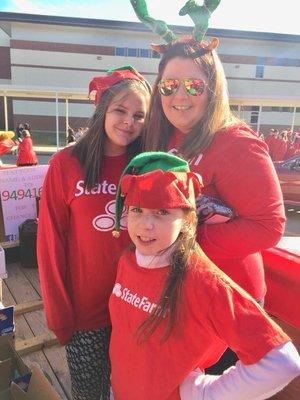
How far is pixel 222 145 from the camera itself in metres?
1.41

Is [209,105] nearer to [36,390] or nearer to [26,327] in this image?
[36,390]

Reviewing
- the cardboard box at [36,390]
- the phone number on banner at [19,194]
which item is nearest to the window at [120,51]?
the phone number on banner at [19,194]

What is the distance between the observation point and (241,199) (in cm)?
137

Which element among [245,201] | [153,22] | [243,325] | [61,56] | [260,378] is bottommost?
[260,378]

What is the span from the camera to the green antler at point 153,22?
1.66 m

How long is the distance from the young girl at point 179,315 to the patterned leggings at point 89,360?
1.45 ft

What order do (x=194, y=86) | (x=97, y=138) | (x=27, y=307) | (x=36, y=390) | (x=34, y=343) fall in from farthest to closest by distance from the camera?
1. (x=27, y=307)
2. (x=34, y=343)
3. (x=97, y=138)
4. (x=36, y=390)
5. (x=194, y=86)

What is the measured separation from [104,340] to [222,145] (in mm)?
1091

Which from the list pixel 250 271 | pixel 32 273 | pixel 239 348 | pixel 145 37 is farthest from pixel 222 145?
pixel 145 37

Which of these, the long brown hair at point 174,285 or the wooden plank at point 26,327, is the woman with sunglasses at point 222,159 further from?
the wooden plank at point 26,327

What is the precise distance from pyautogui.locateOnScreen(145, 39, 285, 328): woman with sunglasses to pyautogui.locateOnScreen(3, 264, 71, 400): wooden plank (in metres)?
1.81

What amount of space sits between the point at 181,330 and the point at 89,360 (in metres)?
0.79

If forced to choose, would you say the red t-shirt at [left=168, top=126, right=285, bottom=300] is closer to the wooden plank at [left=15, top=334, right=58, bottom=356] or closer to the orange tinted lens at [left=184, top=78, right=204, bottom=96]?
the orange tinted lens at [left=184, top=78, right=204, bottom=96]

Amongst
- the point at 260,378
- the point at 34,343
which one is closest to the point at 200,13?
the point at 260,378
